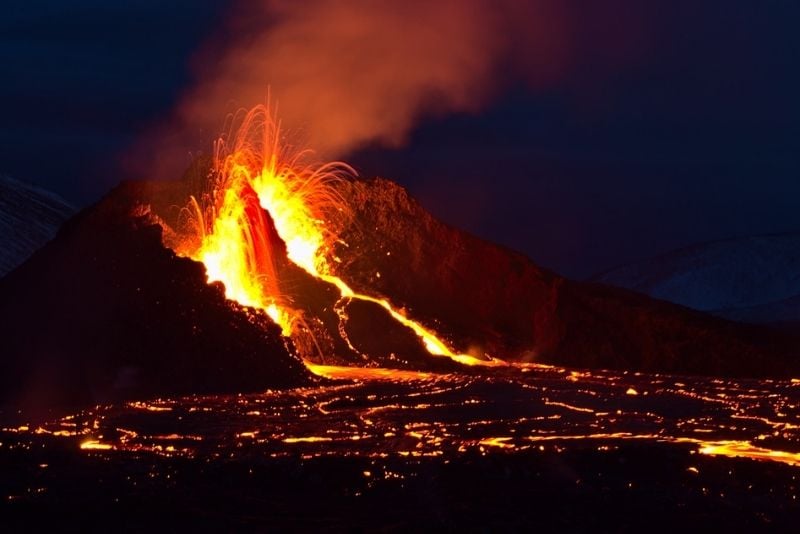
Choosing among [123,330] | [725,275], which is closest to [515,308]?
[123,330]

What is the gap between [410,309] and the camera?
35625 millimetres

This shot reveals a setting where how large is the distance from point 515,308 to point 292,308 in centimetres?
721

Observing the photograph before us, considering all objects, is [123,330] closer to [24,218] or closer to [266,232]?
[266,232]

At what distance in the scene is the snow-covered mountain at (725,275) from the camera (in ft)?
252

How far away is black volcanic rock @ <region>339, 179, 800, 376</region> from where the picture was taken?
36375 millimetres

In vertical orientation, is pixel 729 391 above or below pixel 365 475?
above

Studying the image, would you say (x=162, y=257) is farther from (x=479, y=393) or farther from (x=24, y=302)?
(x=479, y=393)

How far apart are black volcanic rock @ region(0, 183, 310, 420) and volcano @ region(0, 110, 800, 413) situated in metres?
0.04

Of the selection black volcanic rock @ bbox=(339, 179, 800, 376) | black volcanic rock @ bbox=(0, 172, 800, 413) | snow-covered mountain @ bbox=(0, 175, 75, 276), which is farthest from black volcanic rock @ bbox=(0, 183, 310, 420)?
snow-covered mountain @ bbox=(0, 175, 75, 276)

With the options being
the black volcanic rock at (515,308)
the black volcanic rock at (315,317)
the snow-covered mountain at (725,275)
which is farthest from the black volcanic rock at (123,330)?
the snow-covered mountain at (725,275)

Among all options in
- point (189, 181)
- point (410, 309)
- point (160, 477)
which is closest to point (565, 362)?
point (410, 309)

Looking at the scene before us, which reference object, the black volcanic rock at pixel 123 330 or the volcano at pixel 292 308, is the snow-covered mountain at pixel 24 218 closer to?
the volcano at pixel 292 308

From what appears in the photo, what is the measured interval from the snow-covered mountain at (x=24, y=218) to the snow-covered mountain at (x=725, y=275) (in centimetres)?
3425

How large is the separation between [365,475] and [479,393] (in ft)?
29.7
